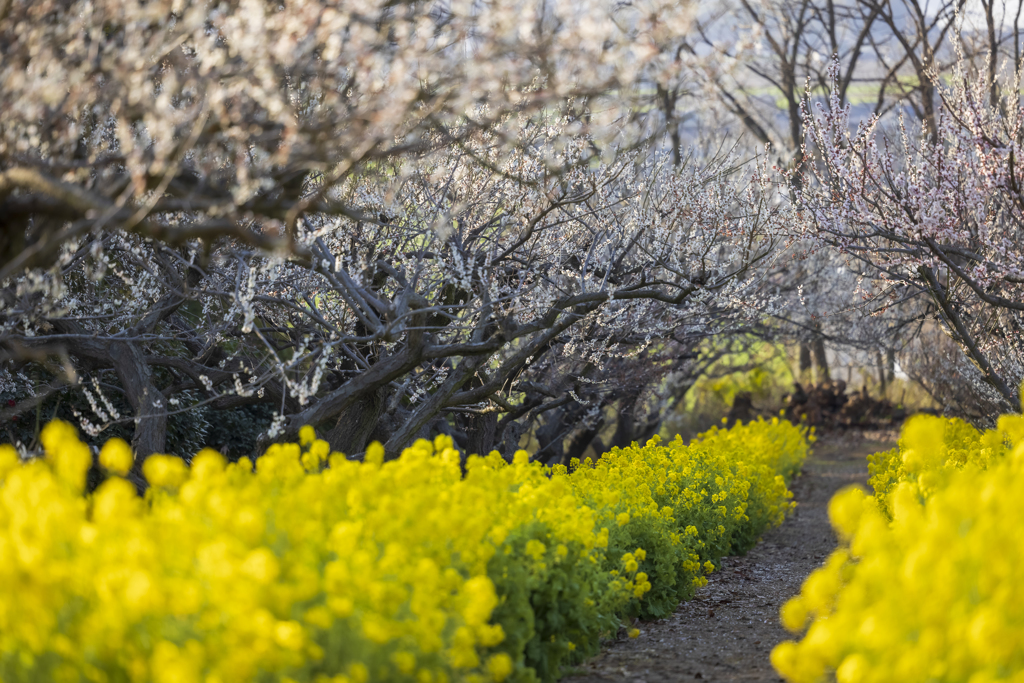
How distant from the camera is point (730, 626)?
6035 millimetres

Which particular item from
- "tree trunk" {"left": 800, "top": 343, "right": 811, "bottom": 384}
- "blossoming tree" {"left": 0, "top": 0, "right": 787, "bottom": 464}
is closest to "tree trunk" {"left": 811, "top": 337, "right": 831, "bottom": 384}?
"tree trunk" {"left": 800, "top": 343, "right": 811, "bottom": 384}

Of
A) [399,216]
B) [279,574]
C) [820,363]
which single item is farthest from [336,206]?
[820,363]

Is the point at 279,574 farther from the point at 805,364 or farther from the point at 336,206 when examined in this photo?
the point at 805,364

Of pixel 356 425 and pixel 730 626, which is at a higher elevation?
pixel 356 425

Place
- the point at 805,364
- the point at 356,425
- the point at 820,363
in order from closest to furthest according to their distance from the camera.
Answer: the point at 356,425, the point at 820,363, the point at 805,364

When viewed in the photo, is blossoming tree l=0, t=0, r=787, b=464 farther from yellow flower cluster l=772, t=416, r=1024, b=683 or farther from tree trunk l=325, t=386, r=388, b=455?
yellow flower cluster l=772, t=416, r=1024, b=683

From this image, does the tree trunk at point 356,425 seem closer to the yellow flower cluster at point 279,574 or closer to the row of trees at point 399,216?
the row of trees at point 399,216

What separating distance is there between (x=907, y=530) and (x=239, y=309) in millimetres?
4052

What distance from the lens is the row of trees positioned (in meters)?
2.99

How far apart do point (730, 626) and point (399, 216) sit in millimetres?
3818

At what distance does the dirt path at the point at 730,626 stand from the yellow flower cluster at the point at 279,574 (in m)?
0.88

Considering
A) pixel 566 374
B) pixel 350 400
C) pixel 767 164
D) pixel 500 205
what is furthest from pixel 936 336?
pixel 350 400

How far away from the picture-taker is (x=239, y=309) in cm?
548

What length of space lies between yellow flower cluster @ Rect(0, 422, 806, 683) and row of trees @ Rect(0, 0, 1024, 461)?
0.77m
